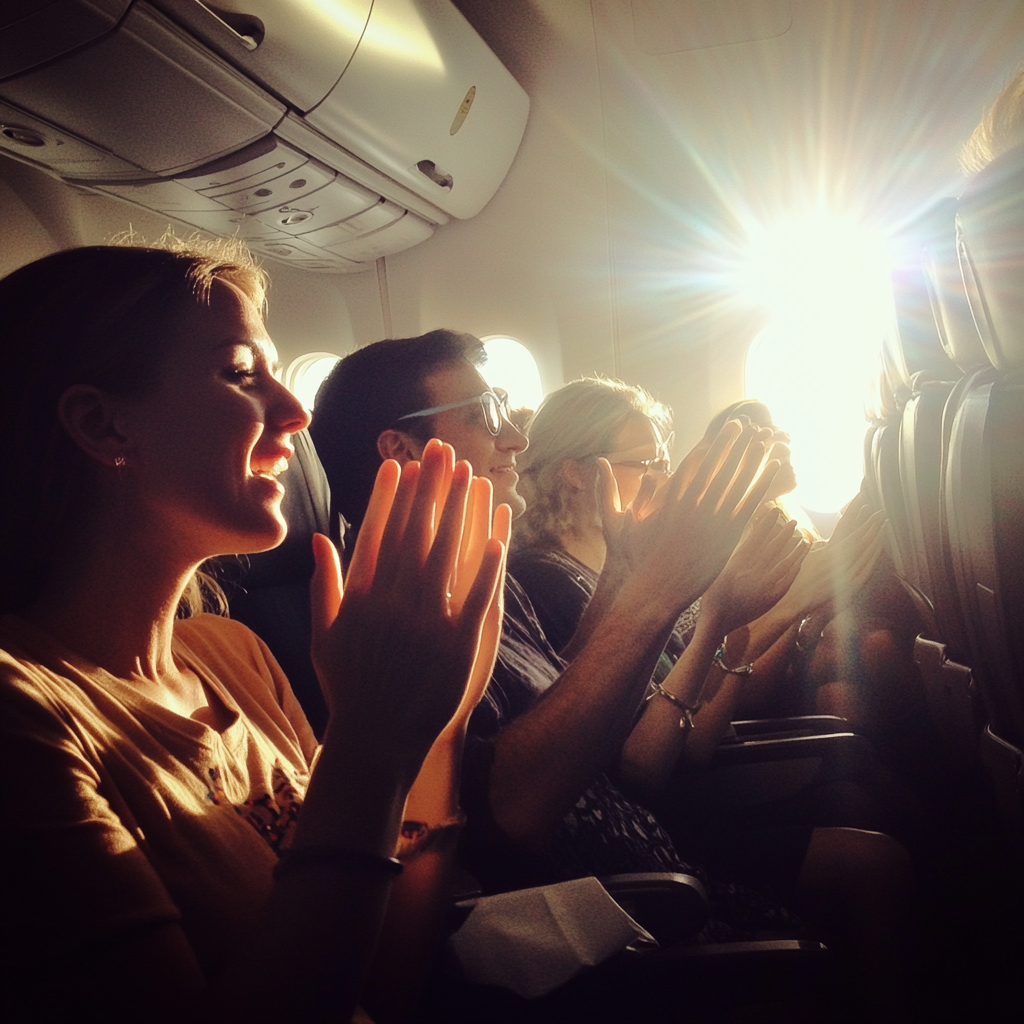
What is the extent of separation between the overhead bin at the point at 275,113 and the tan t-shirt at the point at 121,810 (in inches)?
79.9

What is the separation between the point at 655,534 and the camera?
105 cm

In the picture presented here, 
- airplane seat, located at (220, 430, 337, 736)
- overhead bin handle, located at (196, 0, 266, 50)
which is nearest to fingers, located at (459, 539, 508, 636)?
airplane seat, located at (220, 430, 337, 736)

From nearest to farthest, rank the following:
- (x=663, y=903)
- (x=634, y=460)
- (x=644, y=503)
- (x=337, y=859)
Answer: (x=337, y=859) → (x=663, y=903) → (x=644, y=503) → (x=634, y=460)

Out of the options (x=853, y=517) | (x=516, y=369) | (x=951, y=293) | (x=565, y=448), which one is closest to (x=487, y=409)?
(x=565, y=448)

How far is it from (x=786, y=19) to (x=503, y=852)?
3.68 m

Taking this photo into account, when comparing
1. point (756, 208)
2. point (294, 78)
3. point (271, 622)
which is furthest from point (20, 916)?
point (756, 208)

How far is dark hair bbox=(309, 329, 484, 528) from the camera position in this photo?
59.1 inches

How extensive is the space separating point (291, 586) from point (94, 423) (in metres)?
0.58

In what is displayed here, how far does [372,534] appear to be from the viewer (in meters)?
0.68

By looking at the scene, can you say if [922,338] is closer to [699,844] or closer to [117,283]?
[699,844]

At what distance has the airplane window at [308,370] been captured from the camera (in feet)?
14.2

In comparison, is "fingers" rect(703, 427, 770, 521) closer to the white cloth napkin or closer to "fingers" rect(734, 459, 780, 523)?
"fingers" rect(734, 459, 780, 523)

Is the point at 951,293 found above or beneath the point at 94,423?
above

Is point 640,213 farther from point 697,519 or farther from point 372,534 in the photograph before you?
point 372,534
